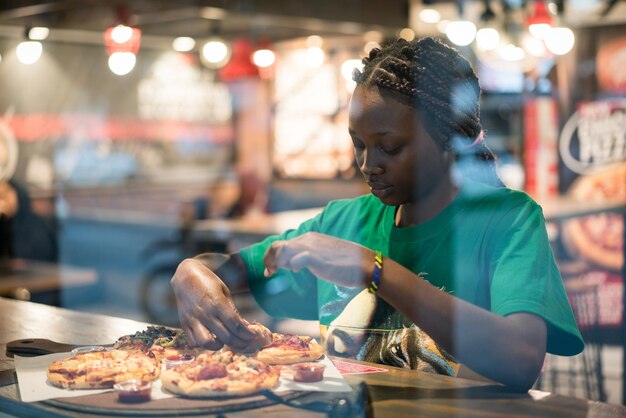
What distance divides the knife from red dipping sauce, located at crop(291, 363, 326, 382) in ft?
1.20

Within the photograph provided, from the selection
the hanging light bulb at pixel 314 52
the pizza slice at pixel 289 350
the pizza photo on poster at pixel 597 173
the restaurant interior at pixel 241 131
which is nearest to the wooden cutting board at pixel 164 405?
the pizza slice at pixel 289 350

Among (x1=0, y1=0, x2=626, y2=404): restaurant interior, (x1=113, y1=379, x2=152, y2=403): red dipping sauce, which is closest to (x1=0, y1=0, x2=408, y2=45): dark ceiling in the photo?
(x1=0, y1=0, x2=626, y2=404): restaurant interior

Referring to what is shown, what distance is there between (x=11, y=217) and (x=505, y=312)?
4036 millimetres

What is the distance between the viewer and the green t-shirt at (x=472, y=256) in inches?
50.1

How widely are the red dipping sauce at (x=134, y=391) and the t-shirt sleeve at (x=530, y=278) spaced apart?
498mm

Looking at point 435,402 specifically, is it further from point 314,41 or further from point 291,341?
point 314,41

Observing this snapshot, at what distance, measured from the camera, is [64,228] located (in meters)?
6.25

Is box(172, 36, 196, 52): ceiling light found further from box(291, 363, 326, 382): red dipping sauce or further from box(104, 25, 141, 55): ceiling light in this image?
box(291, 363, 326, 382): red dipping sauce

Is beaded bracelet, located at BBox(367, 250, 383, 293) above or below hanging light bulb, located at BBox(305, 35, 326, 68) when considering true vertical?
below

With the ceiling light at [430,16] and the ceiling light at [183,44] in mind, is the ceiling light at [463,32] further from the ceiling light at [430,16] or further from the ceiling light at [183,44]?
the ceiling light at [183,44]

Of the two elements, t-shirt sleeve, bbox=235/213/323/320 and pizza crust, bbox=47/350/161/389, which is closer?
pizza crust, bbox=47/350/161/389

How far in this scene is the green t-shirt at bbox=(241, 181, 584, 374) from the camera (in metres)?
1.27

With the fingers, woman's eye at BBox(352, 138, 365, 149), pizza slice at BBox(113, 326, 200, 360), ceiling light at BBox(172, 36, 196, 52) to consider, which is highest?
ceiling light at BBox(172, 36, 196, 52)

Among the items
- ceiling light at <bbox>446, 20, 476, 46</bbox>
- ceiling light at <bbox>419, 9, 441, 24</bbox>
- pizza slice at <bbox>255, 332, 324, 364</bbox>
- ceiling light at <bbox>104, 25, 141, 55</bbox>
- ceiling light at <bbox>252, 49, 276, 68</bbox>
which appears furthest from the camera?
ceiling light at <bbox>252, 49, 276, 68</bbox>
